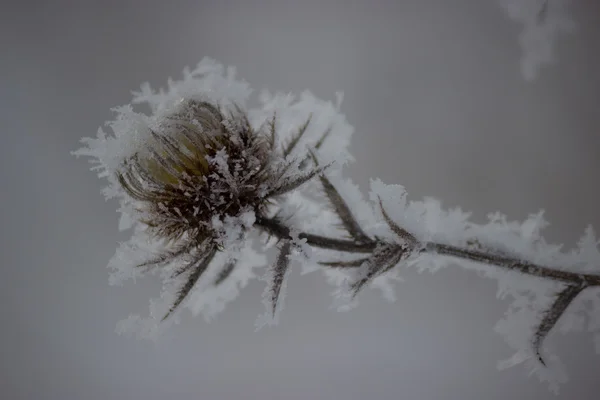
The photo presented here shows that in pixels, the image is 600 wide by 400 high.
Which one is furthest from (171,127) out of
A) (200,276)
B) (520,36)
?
(520,36)

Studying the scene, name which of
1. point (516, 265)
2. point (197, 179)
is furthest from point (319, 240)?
point (516, 265)

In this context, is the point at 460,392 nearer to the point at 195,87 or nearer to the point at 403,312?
the point at 403,312

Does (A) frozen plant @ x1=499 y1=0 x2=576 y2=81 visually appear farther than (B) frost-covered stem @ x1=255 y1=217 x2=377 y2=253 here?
Yes

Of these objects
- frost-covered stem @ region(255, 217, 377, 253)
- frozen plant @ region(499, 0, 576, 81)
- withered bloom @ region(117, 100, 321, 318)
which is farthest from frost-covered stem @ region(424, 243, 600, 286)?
frozen plant @ region(499, 0, 576, 81)

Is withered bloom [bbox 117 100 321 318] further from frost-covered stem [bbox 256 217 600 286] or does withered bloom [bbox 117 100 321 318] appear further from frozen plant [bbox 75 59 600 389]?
frost-covered stem [bbox 256 217 600 286]

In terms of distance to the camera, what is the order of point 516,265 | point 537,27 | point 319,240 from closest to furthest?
point 516,265, point 319,240, point 537,27

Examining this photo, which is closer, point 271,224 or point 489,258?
point 489,258

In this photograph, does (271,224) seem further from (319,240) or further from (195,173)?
(195,173)
